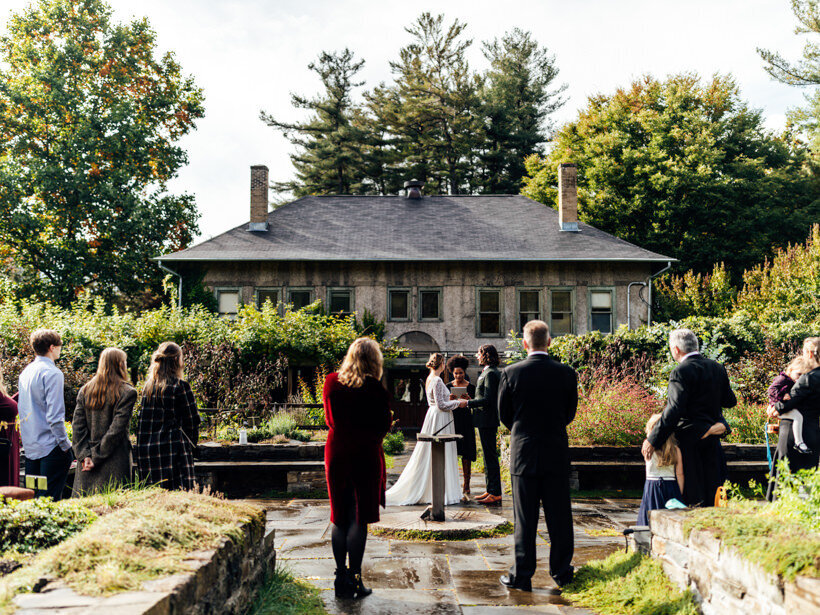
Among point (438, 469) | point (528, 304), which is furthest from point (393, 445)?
point (528, 304)

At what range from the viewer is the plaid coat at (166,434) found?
646cm

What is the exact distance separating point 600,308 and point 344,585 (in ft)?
71.0

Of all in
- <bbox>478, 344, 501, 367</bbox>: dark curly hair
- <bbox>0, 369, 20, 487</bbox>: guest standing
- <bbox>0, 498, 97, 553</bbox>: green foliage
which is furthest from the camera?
<bbox>478, 344, 501, 367</bbox>: dark curly hair

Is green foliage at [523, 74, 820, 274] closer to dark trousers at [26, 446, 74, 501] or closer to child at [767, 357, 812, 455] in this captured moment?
child at [767, 357, 812, 455]

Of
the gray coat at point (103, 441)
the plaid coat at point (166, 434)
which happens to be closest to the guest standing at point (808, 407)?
the plaid coat at point (166, 434)

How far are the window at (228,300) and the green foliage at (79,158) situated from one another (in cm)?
729

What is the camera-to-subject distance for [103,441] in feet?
20.8

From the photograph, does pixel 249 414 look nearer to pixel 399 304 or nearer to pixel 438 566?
pixel 438 566

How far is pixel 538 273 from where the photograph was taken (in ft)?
84.5

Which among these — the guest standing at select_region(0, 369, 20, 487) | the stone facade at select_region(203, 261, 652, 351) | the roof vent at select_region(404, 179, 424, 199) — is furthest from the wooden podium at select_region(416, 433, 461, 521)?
the roof vent at select_region(404, 179, 424, 199)

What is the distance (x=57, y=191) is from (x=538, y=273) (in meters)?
19.9

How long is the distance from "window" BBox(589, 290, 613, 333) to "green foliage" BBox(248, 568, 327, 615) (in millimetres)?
21397

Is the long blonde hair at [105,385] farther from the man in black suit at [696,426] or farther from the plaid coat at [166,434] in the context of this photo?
the man in black suit at [696,426]

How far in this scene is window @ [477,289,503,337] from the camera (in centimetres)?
2588
